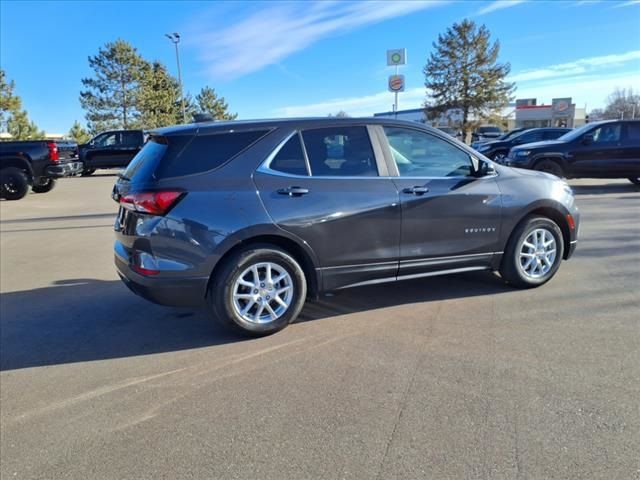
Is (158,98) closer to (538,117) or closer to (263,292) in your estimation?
(263,292)

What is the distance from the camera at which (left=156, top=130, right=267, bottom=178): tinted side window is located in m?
3.83

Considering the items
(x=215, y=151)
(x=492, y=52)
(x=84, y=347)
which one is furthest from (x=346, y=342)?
(x=492, y=52)

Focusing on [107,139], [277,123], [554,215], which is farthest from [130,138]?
[554,215]

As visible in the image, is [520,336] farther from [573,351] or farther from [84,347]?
[84,347]

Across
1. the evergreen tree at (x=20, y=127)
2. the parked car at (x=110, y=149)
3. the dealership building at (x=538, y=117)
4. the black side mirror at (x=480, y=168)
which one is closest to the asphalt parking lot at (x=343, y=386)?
the black side mirror at (x=480, y=168)

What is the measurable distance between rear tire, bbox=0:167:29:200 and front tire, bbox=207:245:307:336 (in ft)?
40.6

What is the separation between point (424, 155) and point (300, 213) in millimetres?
1445

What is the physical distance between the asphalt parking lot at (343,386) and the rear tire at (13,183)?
31.7ft

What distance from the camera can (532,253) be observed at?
506 cm

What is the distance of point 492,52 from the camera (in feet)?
164

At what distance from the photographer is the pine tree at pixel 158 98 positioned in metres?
48.8

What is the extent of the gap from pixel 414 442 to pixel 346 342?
1.36 m

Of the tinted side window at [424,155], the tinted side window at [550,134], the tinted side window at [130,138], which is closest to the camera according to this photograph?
the tinted side window at [424,155]

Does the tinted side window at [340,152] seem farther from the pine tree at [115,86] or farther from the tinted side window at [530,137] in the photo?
the pine tree at [115,86]
